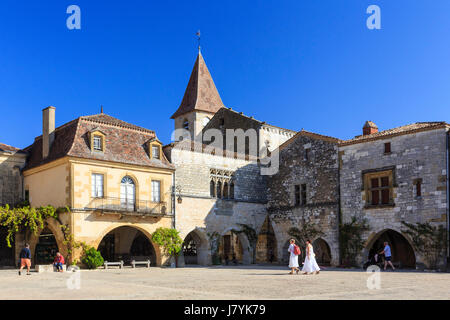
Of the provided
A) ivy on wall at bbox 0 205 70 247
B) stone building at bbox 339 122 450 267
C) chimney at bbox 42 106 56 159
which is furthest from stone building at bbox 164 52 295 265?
ivy on wall at bbox 0 205 70 247

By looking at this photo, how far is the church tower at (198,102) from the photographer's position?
161ft

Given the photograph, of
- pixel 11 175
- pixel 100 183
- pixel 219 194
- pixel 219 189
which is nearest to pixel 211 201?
pixel 219 194

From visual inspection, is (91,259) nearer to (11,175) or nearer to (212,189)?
(11,175)

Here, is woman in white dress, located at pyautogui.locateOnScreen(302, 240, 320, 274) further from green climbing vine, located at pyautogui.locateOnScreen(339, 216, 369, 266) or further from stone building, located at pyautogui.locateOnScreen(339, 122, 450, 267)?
green climbing vine, located at pyautogui.locateOnScreen(339, 216, 369, 266)

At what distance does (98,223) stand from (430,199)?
→ 54.3 feet

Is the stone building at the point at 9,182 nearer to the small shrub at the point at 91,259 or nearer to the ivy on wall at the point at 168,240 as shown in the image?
the small shrub at the point at 91,259

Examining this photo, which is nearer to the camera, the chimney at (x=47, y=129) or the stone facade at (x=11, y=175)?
the chimney at (x=47, y=129)

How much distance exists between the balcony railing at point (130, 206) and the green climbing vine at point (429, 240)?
13019 mm

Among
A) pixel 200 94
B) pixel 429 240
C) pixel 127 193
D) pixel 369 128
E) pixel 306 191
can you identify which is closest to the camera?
pixel 429 240

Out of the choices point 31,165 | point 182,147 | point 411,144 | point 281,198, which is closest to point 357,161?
point 411,144

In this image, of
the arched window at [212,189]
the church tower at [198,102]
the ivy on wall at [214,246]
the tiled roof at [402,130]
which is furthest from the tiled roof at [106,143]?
the church tower at [198,102]

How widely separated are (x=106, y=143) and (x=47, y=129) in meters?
3.77

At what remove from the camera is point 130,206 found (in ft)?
96.6

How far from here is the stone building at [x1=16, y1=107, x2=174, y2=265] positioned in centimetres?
2777
